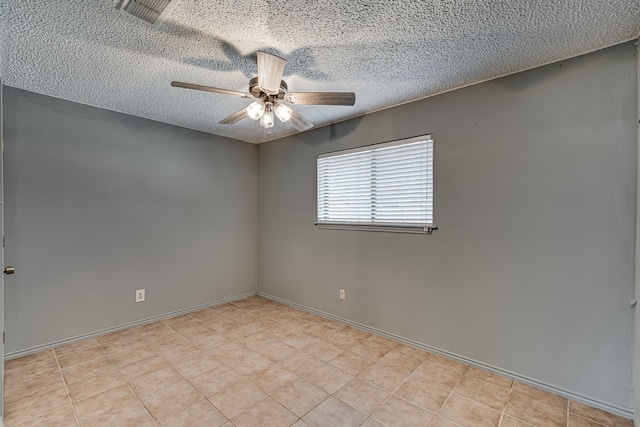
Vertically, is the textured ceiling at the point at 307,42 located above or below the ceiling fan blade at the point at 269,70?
above

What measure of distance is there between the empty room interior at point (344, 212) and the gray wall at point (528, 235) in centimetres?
1

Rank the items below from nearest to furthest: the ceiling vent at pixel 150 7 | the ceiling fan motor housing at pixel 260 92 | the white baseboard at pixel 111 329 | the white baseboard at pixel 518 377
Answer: the ceiling vent at pixel 150 7
the white baseboard at pixel 518 377
the ceiling fan motor housing at pixel 260 92
the white baseboard at pixel 111 329

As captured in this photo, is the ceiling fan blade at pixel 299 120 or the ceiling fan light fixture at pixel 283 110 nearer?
the ceiling fan light fixture at pixel 283 110

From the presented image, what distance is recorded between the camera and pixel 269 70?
1568mm

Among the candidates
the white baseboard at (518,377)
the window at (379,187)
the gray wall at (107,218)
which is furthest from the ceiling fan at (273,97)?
the white baseboard at (518,377)

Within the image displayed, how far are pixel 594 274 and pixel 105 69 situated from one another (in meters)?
3.52

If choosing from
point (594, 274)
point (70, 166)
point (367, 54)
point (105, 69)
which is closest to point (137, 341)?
point (70, 166)

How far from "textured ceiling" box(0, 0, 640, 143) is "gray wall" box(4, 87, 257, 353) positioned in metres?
0.46

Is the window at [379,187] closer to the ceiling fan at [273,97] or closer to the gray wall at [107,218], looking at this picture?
the ceiling fan at [273,97]

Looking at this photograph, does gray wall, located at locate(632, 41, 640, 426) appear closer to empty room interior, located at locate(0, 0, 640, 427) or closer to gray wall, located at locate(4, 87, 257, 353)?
empty room interior, located at locate(0, 0, 640, 427)

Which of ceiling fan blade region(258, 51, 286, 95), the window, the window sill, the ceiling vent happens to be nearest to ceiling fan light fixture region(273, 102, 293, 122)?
ceiling fan blade region(258, 51, 286, 95)

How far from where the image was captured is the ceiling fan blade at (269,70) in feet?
4.97

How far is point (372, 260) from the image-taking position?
9.45 feet

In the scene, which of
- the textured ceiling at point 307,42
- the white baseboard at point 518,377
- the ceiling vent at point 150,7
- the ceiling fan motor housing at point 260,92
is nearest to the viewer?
the ceiling vent at point 150,7
